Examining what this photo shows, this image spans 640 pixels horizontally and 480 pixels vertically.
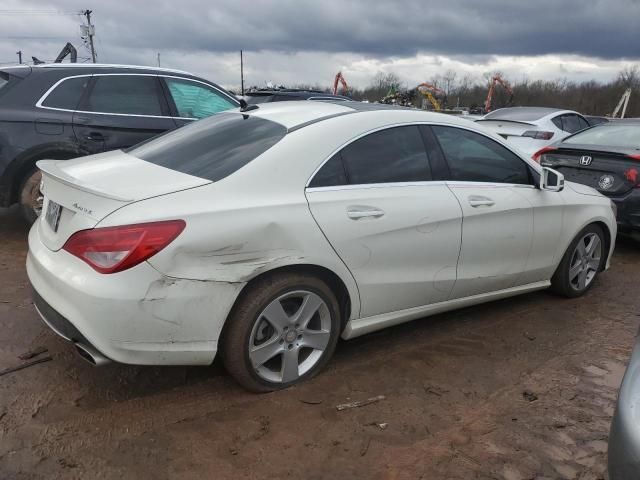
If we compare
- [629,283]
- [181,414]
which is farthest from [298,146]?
[629,283]

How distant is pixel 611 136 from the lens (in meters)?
6.60

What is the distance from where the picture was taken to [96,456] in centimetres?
245

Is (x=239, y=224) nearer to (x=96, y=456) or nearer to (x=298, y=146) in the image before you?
(x=298, y=146)

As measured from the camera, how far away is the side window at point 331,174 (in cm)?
299

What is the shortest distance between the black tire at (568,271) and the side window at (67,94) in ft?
15.7

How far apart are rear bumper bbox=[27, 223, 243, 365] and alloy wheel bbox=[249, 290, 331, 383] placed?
0.85 ft

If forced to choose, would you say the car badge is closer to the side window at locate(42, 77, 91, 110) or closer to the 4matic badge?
the 4matic badge

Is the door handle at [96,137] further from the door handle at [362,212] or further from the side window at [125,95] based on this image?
the door handle at [362,212]

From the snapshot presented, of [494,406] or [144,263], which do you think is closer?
[144,263]

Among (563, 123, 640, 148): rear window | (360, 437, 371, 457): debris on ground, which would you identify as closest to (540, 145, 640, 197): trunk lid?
(563, 123, 640, 148): rear window

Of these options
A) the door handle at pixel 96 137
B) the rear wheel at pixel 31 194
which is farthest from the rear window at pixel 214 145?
the rear wheel at pixel 31 194

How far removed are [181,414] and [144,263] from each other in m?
0.88

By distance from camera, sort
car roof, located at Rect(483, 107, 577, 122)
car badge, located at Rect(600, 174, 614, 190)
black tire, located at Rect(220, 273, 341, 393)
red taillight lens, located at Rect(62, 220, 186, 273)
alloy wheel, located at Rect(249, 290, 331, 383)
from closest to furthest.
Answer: red taillight lens, located at Rect(62, 220, 186, 273) → black tire, located at Rect(220, 273, 341, 393) → alloy wheel, located at Rect(249, 290, 331, 383) → car badge, located at Rect(600, 174, 614, 190) → car roof, located at Rect(483, 107, 577, 122)

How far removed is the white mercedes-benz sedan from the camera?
2.51 meters
